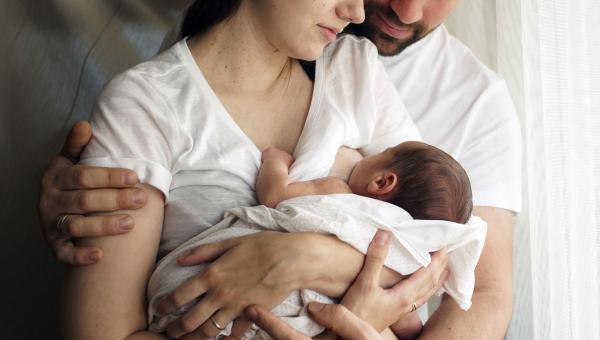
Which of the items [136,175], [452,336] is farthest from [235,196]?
[452,336]

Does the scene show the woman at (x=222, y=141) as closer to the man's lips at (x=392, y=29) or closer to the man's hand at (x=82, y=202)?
the man's hand at (x=82, y=202)

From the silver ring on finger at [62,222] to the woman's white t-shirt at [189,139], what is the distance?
113 mm

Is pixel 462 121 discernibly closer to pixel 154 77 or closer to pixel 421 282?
pixel 421 282

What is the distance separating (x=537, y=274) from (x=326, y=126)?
25.0 inches

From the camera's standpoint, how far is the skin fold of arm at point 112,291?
1325 mm

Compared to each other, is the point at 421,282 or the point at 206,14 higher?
the point at 206,14

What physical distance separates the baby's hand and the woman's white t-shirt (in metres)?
0.01

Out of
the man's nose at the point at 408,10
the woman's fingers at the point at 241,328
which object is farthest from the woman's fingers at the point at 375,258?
the man's nose at the point at 408,10

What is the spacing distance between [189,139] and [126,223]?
206 millimetres

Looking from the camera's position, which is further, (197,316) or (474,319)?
(474,319)

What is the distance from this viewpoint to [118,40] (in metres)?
2.09

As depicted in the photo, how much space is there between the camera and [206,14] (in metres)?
1.60

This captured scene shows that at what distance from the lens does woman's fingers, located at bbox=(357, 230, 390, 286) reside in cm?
134

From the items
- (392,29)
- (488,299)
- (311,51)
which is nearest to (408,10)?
(392,29)
